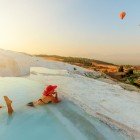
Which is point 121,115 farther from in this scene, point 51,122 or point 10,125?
point 10,125

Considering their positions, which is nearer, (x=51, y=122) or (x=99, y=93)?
(x=51, y=122)

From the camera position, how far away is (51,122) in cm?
828

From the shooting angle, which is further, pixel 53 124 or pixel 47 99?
pixel 47 99

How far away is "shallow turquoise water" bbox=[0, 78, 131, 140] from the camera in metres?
7.15

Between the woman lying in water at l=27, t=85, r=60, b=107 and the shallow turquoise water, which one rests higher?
the woman lying in water at l=27, t=85, r=60, b=107

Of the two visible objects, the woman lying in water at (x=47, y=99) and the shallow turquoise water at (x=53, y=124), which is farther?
the woman lying in water at (x=47, y=99)

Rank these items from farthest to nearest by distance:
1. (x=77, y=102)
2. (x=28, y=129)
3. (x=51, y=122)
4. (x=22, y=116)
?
(x=77, y=102)
(x=22, y=116)
(x=51, y=122)
(x=28, y=129)

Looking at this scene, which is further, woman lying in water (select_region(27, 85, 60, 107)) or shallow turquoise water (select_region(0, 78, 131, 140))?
woman lying in water (select_region(27, 85, 60, 107))

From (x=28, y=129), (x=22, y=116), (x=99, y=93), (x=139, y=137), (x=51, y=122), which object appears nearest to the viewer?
(x=139, y=137)

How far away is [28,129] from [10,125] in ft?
1.97

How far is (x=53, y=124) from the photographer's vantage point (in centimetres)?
809

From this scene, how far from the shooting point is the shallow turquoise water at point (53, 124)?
7.15 meters

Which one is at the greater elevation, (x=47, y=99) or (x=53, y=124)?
(x=47, y=99)

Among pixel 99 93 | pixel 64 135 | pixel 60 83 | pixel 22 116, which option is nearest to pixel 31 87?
pixel 60 83
